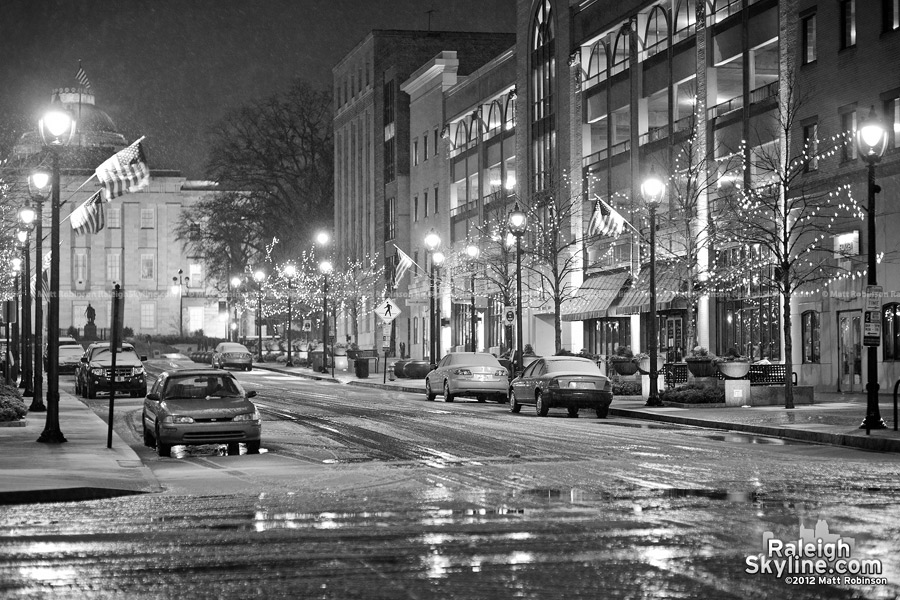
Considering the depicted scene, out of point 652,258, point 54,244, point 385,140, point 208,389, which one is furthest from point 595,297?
point 385,140

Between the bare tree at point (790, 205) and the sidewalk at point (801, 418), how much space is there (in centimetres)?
429

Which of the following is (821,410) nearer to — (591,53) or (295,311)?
(591,53)

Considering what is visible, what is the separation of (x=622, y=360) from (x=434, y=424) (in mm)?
16215

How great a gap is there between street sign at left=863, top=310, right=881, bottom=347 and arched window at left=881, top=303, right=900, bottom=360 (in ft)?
47.9

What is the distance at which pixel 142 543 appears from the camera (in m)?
11.7

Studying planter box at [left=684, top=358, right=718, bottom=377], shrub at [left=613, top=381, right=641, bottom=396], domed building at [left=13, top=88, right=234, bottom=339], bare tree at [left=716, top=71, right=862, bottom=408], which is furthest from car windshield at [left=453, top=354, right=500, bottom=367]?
domed building at [left=13, top=88, right=234, bottom=339]

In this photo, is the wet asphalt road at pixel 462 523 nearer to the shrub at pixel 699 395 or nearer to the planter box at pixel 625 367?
the shrub at pixel 699 395

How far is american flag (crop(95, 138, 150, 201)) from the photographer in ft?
105

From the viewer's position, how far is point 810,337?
4366 centimetres

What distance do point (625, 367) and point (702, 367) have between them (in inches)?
282

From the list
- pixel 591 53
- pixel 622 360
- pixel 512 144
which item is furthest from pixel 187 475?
pixel 512 144

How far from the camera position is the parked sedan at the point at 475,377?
4006cm

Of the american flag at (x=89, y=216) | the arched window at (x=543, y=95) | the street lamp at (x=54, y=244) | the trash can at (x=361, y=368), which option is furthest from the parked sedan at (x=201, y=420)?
the arched window at (x=543, y=95)

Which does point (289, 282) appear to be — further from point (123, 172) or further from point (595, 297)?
point (123, 172)
